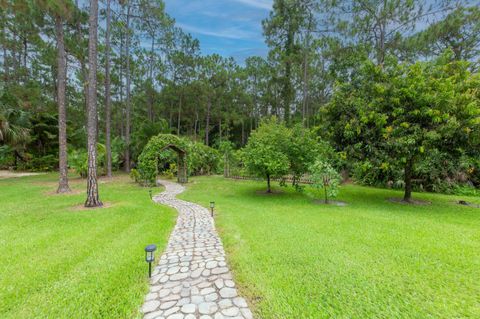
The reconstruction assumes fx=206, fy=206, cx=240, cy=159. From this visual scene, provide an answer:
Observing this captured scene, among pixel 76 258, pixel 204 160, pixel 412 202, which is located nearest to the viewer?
pixel 76 258

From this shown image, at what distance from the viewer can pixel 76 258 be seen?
3457 mm

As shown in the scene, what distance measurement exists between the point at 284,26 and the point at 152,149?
1393 centimetres

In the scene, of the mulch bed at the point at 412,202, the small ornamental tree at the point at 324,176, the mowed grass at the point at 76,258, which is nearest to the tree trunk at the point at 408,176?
the mulch bed at the point at 412,202

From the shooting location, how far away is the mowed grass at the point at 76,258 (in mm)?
2393

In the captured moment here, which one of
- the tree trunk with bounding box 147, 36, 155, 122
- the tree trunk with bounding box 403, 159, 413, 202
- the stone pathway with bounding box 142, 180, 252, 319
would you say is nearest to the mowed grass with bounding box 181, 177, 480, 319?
the stone pathway with bounding box 142, 180, 252, 319

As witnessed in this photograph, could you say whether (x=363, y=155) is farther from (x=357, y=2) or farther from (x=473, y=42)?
(x=473, y=42)

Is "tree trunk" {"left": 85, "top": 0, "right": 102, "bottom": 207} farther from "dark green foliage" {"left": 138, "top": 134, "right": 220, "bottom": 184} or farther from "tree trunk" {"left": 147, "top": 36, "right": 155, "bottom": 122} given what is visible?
"tree trunk" {"left": 147, "top": 36, "right": 155, "bottom": 122}

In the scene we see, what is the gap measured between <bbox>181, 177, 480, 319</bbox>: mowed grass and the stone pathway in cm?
22

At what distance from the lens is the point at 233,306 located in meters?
2.37

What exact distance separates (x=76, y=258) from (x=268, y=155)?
672 centimetres

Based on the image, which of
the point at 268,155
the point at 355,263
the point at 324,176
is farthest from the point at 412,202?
the point at 355,263

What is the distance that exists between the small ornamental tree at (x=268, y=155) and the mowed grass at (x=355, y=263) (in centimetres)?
235

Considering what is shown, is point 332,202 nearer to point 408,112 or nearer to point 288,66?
point 408,112

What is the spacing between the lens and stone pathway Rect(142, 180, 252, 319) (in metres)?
2.29
